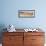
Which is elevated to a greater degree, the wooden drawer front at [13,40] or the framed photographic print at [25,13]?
the framed photographic print at [25,13]

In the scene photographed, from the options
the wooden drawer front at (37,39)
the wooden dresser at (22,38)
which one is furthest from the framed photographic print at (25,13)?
the wooden drawer front at (37,39)

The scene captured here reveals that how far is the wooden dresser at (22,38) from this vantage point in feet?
12.4

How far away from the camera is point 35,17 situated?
432 cm

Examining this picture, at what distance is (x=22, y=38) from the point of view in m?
3.80

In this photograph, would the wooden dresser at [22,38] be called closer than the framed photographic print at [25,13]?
Yes

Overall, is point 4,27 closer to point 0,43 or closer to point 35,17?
point 0,43

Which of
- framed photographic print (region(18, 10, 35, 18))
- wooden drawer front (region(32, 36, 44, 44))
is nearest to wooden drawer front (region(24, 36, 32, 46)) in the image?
wooden drawer front (region(32, 36, 44, 44))

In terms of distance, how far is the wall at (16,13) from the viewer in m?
4.27

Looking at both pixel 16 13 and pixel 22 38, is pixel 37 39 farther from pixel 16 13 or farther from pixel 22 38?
pixel 16 13

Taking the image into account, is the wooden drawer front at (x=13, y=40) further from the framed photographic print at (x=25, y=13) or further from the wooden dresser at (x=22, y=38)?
the framed photographic print at (x=25, y=13)

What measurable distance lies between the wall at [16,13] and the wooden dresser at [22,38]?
586 mm

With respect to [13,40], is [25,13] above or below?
above

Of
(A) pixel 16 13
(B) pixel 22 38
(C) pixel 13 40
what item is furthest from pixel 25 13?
(C) pixel 13 40

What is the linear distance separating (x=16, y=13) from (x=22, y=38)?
95 cm
